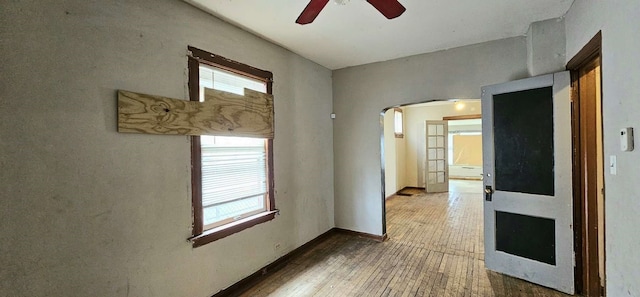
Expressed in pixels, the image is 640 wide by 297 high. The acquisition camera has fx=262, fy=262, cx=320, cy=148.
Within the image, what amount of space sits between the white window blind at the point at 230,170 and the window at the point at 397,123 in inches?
207

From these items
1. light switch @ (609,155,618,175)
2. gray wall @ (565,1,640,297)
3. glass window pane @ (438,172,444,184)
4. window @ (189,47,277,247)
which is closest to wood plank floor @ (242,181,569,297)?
window @ (189,47,277,247)

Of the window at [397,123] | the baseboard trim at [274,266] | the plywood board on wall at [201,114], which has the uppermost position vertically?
the window at [397,123]

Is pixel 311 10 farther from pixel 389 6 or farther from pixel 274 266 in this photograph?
pixel 274 266

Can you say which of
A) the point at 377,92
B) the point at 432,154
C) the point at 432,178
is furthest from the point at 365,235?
the point at 432,154

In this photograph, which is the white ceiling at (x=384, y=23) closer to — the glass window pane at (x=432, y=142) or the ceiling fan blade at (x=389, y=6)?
the ceiling fan blade at (x=389, y=6)

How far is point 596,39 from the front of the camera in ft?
5.85

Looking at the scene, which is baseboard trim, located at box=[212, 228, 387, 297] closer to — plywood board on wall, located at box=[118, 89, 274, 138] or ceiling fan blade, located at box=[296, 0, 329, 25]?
plywood board on wall, located at box=[118, 89, 274, 138]

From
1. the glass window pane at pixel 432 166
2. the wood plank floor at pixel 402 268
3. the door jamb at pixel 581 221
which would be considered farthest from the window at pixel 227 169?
the glass window pane at pixel 432 166

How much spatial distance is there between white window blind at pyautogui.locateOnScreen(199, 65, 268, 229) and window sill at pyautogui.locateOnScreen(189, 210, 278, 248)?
0.22 feet

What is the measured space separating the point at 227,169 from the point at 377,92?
7.73 ft

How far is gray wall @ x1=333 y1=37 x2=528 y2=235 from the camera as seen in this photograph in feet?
9.93

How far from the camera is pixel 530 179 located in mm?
2613

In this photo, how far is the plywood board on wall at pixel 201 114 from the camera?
5.93 feet

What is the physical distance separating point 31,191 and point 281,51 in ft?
8.23
